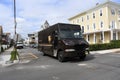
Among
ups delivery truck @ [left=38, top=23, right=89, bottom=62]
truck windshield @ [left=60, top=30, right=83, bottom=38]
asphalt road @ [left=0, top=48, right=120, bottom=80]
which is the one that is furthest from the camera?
truck windshield @ [left=60, top=30, right=83, bottom=38]

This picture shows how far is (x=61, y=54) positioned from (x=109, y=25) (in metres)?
27.4

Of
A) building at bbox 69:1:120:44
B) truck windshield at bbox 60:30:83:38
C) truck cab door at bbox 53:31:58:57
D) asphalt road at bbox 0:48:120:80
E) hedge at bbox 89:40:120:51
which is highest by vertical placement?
building at bbox 69:1:120:44

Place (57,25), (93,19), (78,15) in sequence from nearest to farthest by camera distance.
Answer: (57,25) < (93,19) < (78,15)

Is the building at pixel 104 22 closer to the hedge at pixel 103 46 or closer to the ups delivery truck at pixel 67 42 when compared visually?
the hedge at pixel 103 46

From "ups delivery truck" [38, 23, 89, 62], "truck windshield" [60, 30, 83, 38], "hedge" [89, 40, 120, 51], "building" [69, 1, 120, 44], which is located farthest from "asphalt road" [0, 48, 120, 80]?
"building" [69, 1, 120, 44]

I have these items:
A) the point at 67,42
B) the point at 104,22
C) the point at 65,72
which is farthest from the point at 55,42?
the point at 104,22

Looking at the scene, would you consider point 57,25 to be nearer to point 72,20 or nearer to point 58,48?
point 58,48

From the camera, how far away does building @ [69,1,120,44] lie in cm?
4128

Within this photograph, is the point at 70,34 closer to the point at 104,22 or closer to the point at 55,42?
the point at 55,42

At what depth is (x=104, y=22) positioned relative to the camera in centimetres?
4225

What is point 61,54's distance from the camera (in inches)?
632

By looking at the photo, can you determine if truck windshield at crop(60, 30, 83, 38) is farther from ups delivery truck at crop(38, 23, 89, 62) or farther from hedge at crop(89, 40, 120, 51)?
hedge at crop(89, 40, 120, 51)

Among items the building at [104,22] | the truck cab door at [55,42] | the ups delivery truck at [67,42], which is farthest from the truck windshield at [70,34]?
the building at [104,22]

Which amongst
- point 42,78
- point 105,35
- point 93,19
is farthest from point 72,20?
point 42,78
